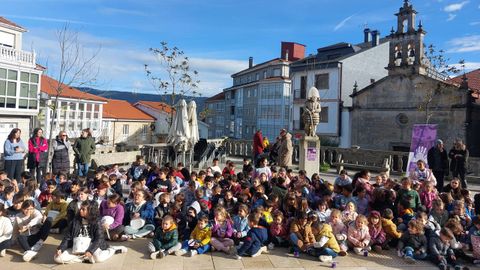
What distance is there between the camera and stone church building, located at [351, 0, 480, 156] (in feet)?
78.1

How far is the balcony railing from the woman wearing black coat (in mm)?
22588

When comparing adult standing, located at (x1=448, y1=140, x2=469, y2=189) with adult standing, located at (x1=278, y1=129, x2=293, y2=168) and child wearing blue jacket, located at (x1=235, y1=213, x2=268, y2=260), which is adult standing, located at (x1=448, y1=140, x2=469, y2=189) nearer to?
adult standing, located at (x1=278, y1=129, x2=293, y2=168)

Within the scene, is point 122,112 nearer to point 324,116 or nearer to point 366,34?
point 324,116

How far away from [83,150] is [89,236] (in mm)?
5731

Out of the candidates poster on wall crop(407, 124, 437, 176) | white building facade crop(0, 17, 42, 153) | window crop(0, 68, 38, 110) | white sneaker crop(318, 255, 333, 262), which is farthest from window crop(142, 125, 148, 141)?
white sneaker crop(318, 255, 333, 262)

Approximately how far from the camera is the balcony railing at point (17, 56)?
24344 mm

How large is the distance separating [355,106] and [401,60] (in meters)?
4.62

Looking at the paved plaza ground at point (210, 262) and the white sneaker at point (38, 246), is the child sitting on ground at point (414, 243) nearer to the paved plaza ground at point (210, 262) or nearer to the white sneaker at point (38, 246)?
the paved plaza ground at point (210, 262)

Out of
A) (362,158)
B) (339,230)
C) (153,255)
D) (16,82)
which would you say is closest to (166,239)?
(153,255)

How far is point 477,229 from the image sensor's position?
664 centimetres

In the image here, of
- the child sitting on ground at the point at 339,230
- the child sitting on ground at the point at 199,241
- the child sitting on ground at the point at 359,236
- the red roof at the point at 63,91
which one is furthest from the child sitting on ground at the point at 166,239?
the red roof at the point at 63,91

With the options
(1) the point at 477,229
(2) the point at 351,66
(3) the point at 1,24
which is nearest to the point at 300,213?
(1) the point at 477,229

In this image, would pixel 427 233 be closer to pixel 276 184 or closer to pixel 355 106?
pixel 276 184

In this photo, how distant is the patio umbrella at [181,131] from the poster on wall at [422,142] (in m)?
7.99
